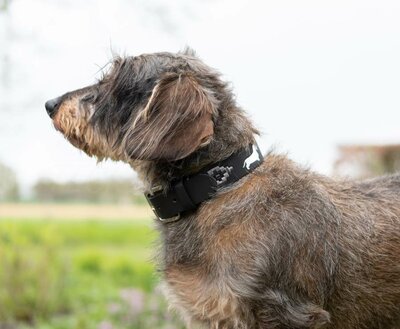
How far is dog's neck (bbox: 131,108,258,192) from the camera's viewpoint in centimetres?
374

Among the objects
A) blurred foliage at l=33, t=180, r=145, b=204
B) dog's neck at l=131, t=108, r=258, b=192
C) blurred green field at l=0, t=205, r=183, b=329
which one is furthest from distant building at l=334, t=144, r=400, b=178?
dog's neck at l=131, t=108, r=258, b=192

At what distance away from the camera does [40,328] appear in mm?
6652

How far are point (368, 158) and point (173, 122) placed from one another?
755cm

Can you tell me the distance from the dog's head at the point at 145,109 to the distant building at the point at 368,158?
22.4 feet

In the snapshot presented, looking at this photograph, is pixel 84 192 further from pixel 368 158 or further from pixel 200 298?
pixel 200 298

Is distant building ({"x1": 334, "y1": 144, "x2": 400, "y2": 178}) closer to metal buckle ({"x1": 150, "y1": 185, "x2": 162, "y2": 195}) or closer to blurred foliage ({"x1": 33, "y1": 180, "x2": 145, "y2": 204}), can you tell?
blurred foliage ({"x1": 33, "y1": 180, "x2": 145, "y2": 204})

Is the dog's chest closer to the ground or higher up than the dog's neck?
closer to the ground

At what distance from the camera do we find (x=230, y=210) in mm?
3672

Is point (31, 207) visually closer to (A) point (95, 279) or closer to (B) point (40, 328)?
(A) point (95, 279)

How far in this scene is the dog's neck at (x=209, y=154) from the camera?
147 inches

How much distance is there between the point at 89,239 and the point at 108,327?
833cm

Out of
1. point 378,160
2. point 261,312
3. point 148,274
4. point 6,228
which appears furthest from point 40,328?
point 378,160

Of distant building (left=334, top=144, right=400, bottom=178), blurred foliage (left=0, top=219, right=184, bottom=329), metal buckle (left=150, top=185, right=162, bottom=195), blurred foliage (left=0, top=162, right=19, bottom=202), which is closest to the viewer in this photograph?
metal buckle (left=150, top=185, right=162, bottom=195)

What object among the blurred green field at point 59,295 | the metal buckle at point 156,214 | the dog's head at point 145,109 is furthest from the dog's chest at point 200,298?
the blurred green field at point 59,295
